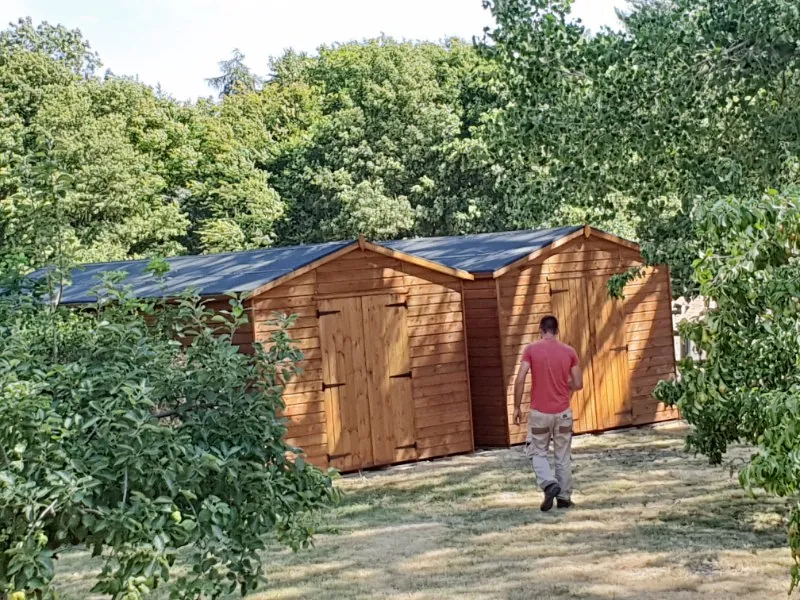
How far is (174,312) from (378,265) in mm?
7749

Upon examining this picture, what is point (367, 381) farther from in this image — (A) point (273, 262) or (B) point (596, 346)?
(B) point (596, 346)

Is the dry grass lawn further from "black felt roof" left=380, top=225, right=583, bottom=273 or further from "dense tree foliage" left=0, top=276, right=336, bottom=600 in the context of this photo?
"black felt roof" left=380, top=225, right=583, bottom=273

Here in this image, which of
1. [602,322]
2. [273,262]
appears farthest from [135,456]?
[602,322]

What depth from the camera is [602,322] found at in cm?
1552

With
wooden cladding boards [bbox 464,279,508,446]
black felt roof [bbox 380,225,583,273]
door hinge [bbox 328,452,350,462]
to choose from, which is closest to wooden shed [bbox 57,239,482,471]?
door hinge [bbox 328,452,350,462]

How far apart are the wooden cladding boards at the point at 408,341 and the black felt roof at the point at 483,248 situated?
0.75 meters

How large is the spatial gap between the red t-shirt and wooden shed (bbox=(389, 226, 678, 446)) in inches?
168

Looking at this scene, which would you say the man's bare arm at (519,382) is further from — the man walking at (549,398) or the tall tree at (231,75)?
the tall tree at (231,75)

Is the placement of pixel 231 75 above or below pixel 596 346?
above

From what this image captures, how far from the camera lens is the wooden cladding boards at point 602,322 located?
14664 mm

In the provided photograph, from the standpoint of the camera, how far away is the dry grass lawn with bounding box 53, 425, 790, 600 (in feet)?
25.3

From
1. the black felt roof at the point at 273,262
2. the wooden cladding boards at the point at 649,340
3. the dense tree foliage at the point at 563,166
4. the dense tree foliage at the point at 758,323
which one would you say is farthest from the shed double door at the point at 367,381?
the dense tree foliage at the point at 758,323

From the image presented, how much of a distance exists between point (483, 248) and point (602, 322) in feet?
6.40

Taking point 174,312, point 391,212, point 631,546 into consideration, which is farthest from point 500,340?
point 391,212
